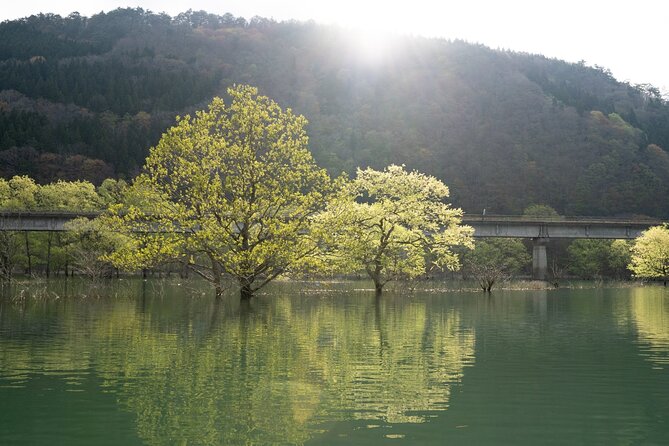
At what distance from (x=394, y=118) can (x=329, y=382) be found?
155064mm

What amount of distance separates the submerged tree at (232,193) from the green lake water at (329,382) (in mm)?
12526

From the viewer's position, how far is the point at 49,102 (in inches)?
6427

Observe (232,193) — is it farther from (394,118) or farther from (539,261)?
(394,118)

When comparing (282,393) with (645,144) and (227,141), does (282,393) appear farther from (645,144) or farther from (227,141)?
(645,144)

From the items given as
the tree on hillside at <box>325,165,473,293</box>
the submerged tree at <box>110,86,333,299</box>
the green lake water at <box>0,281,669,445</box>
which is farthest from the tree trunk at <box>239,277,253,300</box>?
the green lake water at <box>0,281,669,445</box>

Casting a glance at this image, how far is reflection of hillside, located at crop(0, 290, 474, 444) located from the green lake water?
4 centimetres

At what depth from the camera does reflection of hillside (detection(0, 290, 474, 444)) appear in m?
11.3

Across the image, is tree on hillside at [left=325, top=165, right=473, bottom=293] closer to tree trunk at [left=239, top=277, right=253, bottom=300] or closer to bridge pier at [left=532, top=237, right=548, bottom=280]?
tree trunk at [left=239, top=277, right=253, bottom=300]

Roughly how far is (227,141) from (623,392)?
31281mm

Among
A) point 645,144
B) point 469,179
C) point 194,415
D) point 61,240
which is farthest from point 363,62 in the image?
point 194,415

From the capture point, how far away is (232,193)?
42500 millimetres

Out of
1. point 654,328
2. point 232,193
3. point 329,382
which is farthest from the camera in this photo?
point 232,193

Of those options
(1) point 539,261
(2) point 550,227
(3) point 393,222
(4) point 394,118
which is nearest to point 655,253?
(1) point 539,261

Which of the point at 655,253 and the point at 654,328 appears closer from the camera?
the point at 654,328
